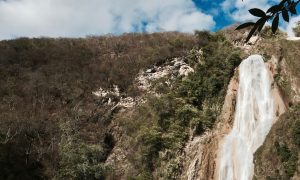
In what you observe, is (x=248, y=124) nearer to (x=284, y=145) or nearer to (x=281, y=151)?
(x=284, y=145)

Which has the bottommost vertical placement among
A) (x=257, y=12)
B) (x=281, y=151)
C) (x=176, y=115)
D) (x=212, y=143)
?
(x=257, y=12)

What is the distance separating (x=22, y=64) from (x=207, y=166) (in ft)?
68.6

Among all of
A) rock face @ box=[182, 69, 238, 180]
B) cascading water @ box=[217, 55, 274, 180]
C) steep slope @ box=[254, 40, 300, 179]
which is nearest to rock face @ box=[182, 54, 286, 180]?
rock face @ box=[182, 69, 238, 180]

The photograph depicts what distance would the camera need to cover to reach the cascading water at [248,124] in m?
24.4

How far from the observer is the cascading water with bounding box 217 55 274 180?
80.1ft

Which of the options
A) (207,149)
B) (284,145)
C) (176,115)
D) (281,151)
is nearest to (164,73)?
(176,115)

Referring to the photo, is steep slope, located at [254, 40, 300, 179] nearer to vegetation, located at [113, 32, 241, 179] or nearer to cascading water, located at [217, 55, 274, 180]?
cascading water, located at [217, 55, 274, 180]

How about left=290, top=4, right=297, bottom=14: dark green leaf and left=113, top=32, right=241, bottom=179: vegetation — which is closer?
left=290, top=4, right=297, bottom=14: dark green leaf

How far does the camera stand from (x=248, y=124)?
2570 cm

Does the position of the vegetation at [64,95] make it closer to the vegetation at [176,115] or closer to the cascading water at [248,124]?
the vegetation at [176,115]

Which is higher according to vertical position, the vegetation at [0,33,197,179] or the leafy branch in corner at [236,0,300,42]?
the vegetation at [0,33,197,179]

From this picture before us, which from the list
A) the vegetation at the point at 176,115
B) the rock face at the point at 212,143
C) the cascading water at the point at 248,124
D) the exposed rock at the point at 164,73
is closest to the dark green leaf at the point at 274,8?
the cascading water at the point at 248,124

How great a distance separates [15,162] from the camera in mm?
27438

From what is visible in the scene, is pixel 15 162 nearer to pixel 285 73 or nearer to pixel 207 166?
pixel 207 166
